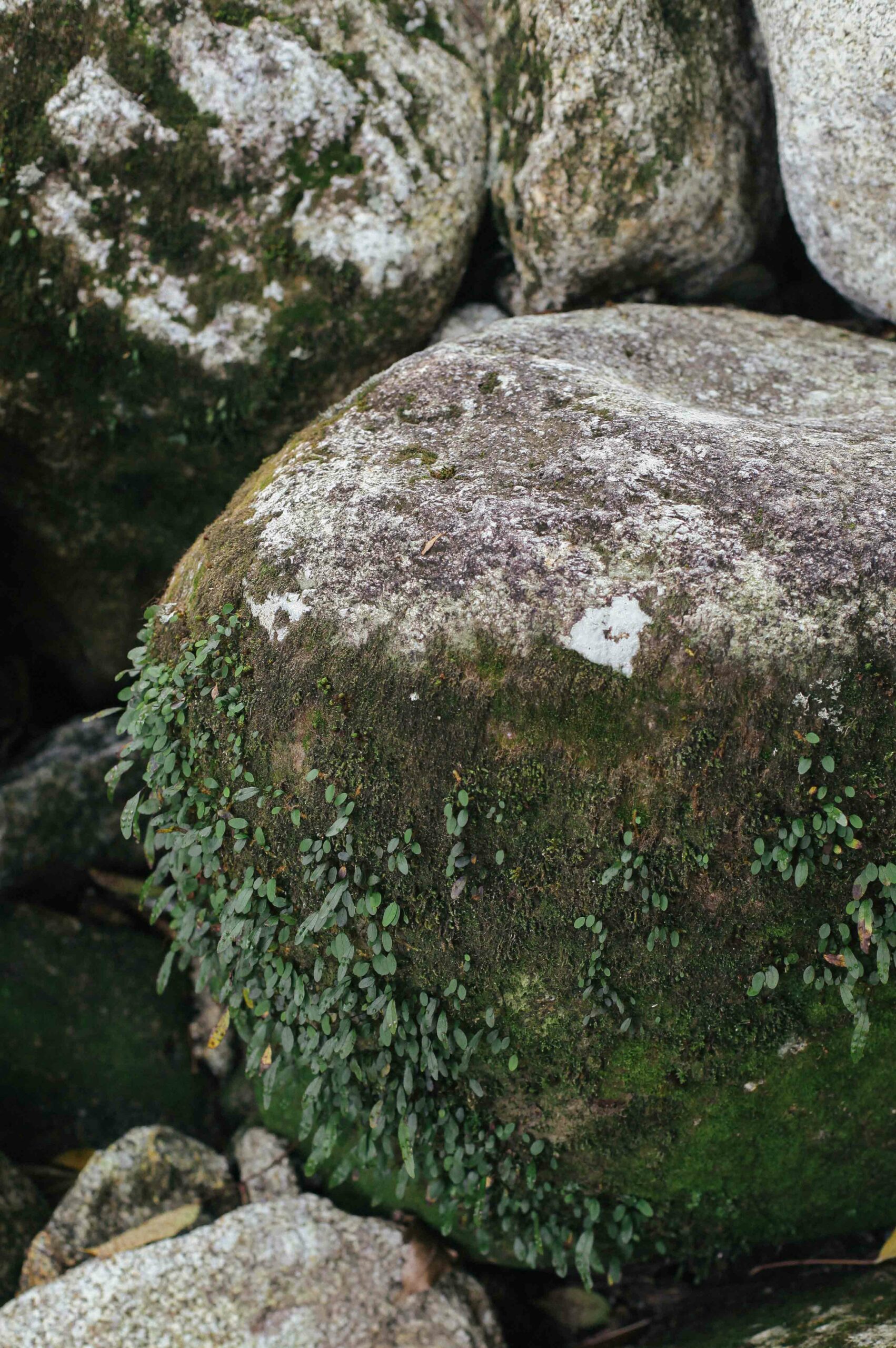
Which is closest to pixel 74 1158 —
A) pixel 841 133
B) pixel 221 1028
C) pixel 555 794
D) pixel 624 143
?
pixel 221 1028

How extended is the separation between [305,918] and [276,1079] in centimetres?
92

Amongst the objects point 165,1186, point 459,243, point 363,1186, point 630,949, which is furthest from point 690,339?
point 165,1186

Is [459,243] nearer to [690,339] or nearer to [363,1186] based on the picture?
[690,339]

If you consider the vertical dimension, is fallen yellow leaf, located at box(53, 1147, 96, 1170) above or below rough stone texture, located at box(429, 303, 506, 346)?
below

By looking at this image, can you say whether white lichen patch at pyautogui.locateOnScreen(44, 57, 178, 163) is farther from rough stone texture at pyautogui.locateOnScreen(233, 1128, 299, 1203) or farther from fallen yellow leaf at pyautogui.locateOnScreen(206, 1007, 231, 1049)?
rough stone texture at pyautogui.locateOnScreen(233, 1128, 299, 1203)

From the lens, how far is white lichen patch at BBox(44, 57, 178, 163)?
176 inches

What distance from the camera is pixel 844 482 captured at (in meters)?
3.37

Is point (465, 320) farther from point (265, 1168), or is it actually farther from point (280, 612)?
point (265, 1168)

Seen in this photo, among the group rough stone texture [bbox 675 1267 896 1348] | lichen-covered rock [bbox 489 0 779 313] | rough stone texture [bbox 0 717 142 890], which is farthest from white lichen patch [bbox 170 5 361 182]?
rough stone texture [bbox 675 1267 896 1348]

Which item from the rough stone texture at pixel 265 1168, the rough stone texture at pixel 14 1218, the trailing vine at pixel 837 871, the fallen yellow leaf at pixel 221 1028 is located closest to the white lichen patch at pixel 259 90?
the trailing vine at pixel 837 871

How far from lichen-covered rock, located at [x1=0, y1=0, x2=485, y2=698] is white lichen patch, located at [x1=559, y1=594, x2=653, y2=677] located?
2.47 m

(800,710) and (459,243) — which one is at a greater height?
(459,243)

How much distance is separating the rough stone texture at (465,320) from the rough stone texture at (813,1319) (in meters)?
4.60

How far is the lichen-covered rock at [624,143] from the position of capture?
4.46m
